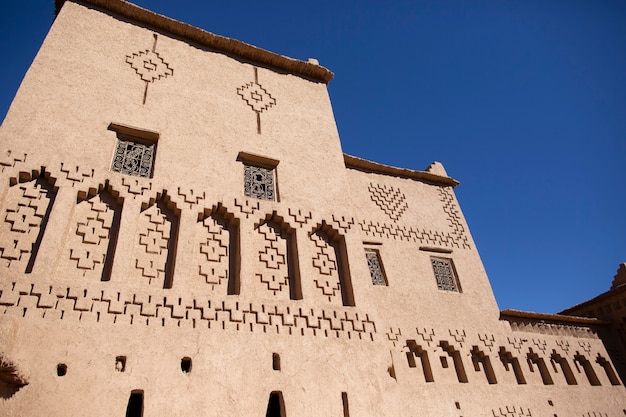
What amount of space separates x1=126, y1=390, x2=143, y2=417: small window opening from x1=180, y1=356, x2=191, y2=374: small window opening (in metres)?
0.42

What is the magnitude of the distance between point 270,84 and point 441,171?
16.7 feet

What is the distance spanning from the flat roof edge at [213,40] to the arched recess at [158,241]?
3.57m

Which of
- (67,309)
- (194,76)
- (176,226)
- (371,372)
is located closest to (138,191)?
(176,226)

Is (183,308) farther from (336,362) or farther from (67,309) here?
(336,362)

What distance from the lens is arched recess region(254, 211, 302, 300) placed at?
5.18 metres

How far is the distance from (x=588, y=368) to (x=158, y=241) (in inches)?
338

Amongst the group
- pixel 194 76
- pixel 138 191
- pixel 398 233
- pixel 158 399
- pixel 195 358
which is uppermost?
pixel 194 76

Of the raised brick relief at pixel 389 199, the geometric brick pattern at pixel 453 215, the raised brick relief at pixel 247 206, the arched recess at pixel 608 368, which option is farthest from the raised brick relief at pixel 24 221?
the arched recess at pixel 608 368

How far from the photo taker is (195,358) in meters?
4.11

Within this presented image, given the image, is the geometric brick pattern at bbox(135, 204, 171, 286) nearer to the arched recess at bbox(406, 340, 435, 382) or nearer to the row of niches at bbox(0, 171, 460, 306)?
the row of niches at bbox(0, 171, 460, 306)

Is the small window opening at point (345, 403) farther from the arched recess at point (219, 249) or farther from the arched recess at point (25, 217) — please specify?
the arched recess at point (25, 217)

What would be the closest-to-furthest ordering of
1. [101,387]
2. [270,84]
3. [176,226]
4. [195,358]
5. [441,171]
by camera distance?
[101,387] < [195,358] < [176,226] < [270,84] < [441,171]

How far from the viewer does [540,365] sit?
786cm

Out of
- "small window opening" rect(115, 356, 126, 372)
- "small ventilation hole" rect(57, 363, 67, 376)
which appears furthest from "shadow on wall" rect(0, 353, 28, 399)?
"small window opening" rect(115, 356, 126, 372)
